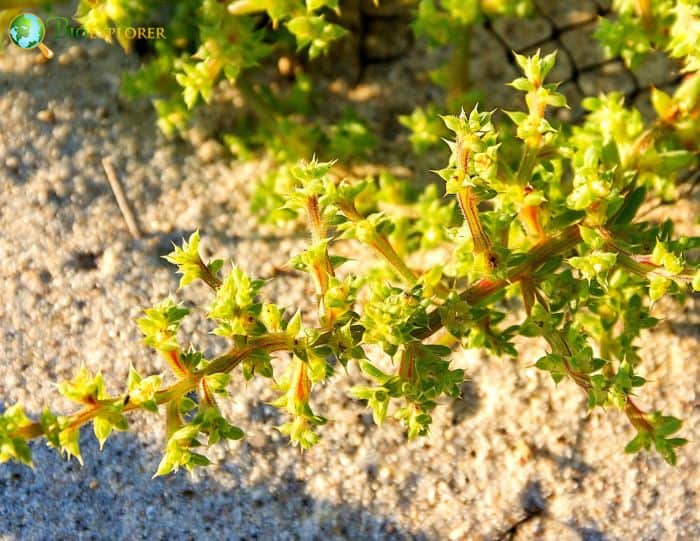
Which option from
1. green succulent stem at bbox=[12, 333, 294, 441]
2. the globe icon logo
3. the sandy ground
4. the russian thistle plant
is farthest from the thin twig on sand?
green succulent stem at bbox=[12, 333, 294, 441]

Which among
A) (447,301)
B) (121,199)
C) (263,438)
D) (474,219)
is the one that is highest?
(474,219)

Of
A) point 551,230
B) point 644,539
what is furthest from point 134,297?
point 644,539

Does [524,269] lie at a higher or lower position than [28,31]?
lower

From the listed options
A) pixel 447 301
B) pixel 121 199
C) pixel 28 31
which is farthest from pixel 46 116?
pixel 447 301

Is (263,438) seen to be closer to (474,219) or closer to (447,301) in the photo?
(447,301)

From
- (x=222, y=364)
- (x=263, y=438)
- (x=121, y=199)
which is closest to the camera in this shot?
(x=222, y=364)

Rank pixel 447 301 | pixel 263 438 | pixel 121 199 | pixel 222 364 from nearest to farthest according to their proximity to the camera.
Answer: pixel 222 364, pixel 447 301, pixel 263 438, pixel 121 199

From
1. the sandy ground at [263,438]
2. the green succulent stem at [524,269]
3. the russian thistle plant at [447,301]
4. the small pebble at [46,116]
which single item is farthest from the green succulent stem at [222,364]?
the small pebble at [46,116]
